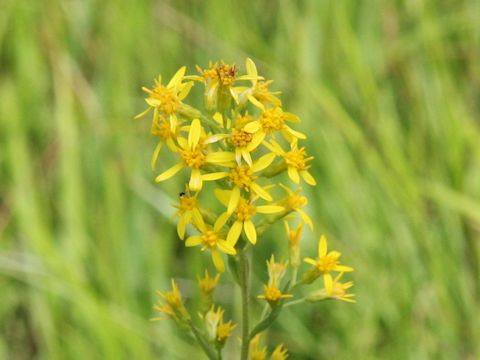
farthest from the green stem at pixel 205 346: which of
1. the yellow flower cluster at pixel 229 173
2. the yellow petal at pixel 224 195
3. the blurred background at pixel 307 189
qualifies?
the blurred background at pixel 307 189

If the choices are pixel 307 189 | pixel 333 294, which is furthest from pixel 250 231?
pixel 307 189

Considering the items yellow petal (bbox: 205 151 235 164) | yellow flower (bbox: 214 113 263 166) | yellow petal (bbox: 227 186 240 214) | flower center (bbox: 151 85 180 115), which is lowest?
yellow petal (bbox: 227 186 240 214)

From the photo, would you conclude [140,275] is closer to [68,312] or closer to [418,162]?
[68,312]

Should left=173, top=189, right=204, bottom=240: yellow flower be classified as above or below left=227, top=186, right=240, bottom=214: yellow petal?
below

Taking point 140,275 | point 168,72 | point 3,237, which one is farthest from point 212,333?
point 168,72

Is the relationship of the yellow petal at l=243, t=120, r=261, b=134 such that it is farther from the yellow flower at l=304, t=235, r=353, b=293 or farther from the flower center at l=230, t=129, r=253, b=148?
the yellow flower at l=304, t=235, r=353, b=293

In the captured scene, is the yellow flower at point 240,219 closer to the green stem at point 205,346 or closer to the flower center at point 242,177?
the flower center at point 242,177

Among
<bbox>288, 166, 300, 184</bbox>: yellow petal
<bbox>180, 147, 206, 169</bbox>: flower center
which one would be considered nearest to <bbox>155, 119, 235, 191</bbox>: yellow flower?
<bbox>180, 147, 206, 169</bbox>: flower center
